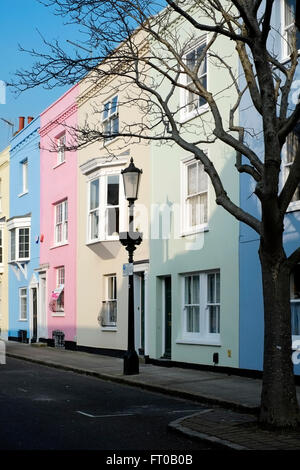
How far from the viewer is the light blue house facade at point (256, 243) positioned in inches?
564

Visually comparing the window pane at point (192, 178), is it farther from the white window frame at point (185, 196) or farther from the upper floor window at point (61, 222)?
the upper floor window at point (61, 222)

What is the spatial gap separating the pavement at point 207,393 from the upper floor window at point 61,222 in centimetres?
494

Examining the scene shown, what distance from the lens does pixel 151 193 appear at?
782 inches

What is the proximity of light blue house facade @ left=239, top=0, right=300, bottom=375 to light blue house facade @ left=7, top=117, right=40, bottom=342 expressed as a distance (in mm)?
15488

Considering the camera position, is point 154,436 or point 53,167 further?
point 53,167

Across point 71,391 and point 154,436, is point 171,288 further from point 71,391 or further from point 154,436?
point 154,436

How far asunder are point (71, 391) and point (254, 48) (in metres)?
7.91

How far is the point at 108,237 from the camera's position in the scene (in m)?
21.9

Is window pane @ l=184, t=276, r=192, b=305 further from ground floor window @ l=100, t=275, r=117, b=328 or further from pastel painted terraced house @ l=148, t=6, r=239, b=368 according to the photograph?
ground floor window @ l=100, t=275, r=117, b=328

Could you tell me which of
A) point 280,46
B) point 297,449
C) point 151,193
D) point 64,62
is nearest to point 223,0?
point 280,46

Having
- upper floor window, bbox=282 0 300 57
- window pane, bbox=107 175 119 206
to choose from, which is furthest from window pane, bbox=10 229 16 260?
upper floor window, bbox=282 0 300 57

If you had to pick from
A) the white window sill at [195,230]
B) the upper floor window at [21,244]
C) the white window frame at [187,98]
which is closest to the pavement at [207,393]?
the white window sill at [195,230]

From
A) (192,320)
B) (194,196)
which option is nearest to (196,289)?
(192,320)

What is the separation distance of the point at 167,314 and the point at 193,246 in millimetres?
2587
